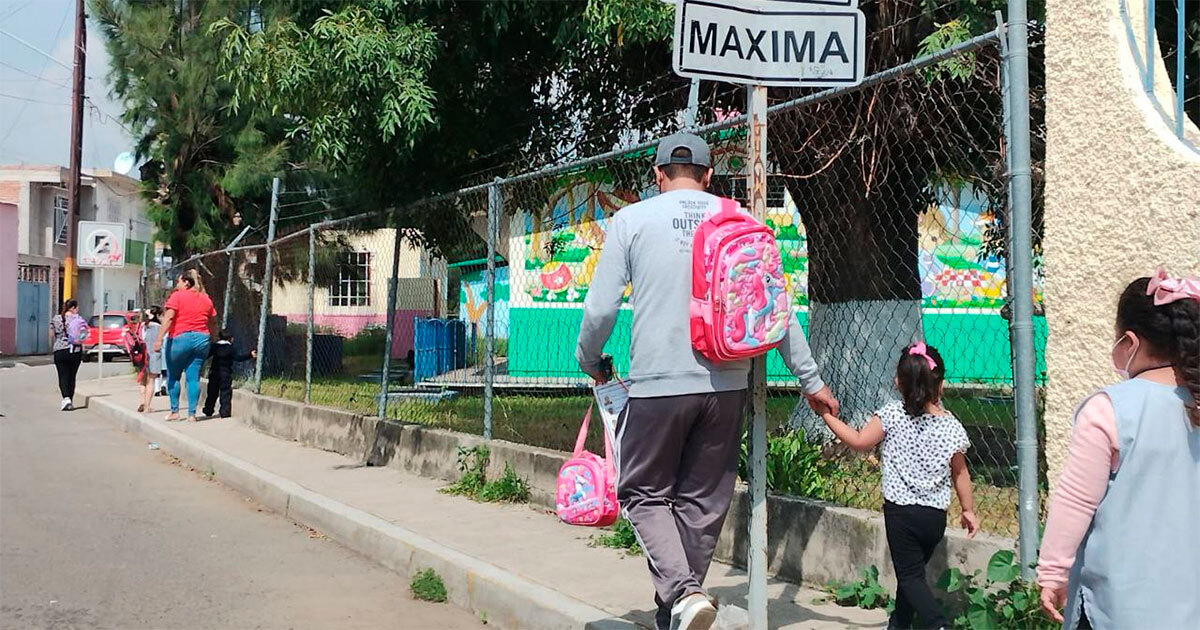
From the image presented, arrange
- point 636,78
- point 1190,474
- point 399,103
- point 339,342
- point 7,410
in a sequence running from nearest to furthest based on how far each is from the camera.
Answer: point 1190,474, point 399,103, point 636,78, point 339,342, point 7,410

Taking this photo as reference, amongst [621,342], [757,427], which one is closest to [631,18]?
[757,427]

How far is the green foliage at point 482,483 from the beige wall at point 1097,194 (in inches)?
167

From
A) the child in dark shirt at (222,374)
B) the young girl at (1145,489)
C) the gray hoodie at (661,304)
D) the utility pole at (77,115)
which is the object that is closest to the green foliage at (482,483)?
the gray hoodie at (661,304)

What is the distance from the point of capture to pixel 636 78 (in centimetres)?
1019

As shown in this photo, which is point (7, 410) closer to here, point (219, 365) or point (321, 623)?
point (219, 365)

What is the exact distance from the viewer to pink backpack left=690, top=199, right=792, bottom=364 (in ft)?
13.0

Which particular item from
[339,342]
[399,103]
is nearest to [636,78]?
[399,103]

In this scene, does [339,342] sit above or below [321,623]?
above

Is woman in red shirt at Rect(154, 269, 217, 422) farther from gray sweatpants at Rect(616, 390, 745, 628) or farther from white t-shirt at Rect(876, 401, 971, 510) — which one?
white t-shirt at Rect(876, 401, 971, 510)

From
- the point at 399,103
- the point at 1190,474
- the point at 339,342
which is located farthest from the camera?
the point at 339,342

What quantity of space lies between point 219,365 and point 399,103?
23.5ft

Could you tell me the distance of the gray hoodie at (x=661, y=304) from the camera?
4109mm

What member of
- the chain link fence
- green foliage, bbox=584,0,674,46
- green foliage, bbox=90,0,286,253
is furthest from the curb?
green foliage, bbox=90,0,286,253

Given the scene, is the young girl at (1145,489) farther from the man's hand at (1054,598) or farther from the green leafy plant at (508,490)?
the green leafy plant at (508,490)
